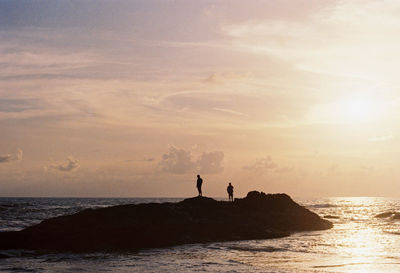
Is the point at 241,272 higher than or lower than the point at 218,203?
lower

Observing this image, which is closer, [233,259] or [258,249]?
[233,259]

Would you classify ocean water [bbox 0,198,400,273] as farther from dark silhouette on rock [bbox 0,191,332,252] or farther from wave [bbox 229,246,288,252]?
dark silhouette on rock [bbox 0,191,332,252]

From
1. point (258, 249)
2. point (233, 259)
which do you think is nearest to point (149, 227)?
point (258, 249)

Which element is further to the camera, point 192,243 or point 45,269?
point 192,243

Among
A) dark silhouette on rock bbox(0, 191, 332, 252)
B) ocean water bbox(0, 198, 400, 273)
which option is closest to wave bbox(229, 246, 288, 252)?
ocean water bbox(0, 198, 400, 273)

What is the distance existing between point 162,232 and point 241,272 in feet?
38.7

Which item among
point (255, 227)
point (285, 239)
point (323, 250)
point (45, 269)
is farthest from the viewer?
point (255, 227)

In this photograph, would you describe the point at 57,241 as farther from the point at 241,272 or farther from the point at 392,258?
the point at 392,258

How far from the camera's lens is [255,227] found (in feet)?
114

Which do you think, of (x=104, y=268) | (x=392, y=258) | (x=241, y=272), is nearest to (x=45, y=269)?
(x=104, y=268)

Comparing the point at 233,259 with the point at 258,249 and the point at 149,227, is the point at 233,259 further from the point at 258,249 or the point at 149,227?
the point at 149,227

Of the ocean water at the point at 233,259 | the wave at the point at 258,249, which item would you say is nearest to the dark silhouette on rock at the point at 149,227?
the ocean water at the point at 233,259

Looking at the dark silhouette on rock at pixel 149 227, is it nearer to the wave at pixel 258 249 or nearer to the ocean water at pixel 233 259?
the ocean water at pixel 233 259

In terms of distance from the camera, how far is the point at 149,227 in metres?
30.1
